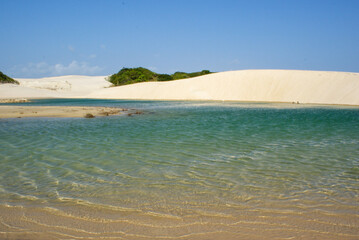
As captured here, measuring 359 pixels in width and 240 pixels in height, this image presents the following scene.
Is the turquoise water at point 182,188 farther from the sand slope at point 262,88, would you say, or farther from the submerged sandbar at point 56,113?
the sand slope at point 262,88

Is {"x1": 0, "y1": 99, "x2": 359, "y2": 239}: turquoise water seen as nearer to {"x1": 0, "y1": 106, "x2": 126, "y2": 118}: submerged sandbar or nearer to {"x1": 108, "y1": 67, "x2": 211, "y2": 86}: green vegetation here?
{"x1": 0, "y1": 106, "x2": 126, "y2": 118}: submerged sandbar

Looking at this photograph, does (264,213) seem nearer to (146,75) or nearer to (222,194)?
(222,194)

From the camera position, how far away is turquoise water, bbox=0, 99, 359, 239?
138 inches

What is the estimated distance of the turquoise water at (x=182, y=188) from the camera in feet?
11.5

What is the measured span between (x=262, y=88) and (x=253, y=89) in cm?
118

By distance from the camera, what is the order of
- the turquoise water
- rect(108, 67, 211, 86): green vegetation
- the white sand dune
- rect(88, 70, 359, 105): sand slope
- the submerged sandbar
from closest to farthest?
the turquoise water < the submerged sandbar < rect(88, 70, 359, 105): sand slope < the white sand dune < rect(108, 67, 211, 86): green vegetation

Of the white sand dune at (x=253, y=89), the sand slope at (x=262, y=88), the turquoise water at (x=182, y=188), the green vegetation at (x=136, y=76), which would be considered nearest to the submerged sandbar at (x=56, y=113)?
the turquoise water at (x=182, y=188)

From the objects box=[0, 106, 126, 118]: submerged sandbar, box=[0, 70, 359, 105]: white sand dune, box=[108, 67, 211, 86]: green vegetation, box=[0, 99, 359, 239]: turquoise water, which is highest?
box=[108, 67, 211, 86]: green vegetation

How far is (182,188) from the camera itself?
16.1 feet

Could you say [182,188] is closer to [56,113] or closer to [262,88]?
[56,113]

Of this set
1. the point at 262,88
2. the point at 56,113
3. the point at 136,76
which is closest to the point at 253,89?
the point at 262,88

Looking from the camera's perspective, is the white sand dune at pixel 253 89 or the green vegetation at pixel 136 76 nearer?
the white sand dune at pixel 253 89

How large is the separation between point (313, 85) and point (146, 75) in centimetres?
4589

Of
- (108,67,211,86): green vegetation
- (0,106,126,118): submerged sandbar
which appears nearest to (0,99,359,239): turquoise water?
(0,106,126,118): submerged sandbar
